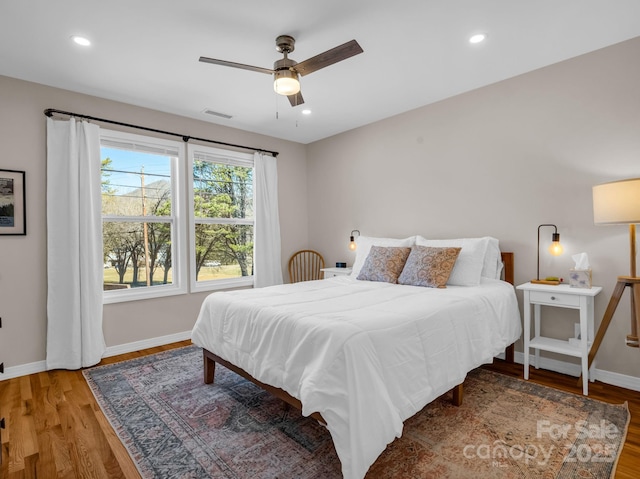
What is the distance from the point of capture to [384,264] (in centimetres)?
332

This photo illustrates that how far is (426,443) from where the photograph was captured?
1.93 metres

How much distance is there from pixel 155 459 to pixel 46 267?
232cm

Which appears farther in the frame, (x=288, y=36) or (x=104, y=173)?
(x=104, y=173)

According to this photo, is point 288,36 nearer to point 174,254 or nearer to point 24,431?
point 174,254

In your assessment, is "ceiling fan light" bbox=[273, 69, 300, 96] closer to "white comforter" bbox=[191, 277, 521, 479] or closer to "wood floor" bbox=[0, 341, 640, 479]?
"white comforter" bbox=[191, 277, 521, 479]

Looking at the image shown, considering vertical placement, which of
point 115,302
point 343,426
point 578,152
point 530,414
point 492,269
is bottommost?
point 530,414

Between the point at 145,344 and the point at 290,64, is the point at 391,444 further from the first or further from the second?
the point at 145,344

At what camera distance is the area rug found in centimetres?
173

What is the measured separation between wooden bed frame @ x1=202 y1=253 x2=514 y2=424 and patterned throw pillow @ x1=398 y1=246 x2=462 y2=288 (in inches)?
21.9

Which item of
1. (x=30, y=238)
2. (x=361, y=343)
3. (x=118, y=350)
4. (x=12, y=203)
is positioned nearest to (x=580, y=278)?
(x=361, y=343)

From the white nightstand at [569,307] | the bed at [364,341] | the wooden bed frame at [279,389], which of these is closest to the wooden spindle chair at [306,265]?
the bed at [364,341]

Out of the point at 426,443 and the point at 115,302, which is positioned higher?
the point at 115,302

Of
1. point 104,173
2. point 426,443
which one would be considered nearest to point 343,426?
point 426,443

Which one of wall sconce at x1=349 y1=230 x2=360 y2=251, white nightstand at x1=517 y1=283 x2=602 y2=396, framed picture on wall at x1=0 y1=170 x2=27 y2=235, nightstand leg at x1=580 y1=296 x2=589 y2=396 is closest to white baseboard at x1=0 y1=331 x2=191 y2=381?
framed picture on wall at x1=0 y1=170 x2=27 y2=235
